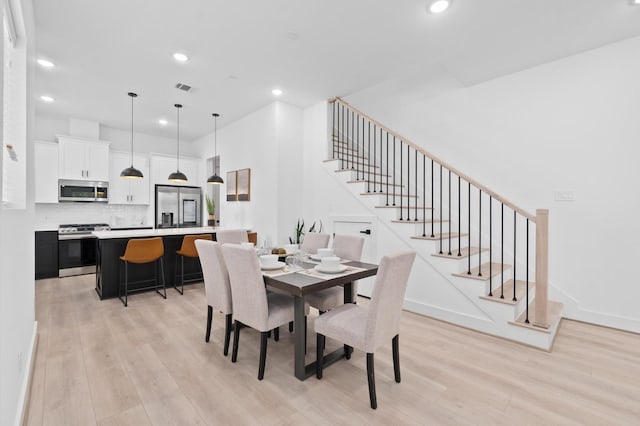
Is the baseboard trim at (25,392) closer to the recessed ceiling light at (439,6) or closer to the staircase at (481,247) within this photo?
the staircase at (481,247)

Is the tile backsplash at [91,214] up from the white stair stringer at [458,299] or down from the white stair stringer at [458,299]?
up

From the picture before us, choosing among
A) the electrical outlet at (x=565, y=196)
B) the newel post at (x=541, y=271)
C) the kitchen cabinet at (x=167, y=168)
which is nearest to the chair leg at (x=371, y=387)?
the newel post at (x=541, y=271)

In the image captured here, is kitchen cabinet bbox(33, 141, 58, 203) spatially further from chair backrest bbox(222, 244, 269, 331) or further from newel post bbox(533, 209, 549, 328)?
newel post bbox(533, 209, 549, 328)

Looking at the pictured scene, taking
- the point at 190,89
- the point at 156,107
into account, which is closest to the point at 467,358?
the point at 190,89

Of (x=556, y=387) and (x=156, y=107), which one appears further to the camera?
(x=156, y=107)

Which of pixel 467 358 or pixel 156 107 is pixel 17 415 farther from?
pixel 156 107

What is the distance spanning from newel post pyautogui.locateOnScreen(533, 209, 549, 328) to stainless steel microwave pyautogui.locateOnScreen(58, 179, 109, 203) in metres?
7.00

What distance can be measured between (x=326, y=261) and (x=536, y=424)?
1590mm

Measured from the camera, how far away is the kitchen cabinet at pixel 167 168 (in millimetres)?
6453

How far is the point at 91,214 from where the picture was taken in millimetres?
5977

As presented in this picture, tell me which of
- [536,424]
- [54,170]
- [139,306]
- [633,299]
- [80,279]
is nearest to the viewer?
[536,424]

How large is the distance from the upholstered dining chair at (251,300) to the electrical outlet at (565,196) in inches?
130

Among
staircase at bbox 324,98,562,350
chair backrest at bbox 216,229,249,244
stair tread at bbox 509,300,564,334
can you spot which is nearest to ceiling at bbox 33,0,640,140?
staircase at bbox 324,98,562,350

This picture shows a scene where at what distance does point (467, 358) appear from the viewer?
8.05 ft
